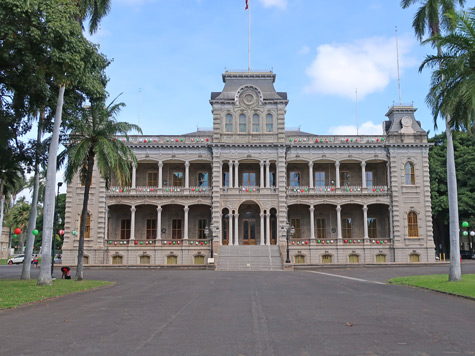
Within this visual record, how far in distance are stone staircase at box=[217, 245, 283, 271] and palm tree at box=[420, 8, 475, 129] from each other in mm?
21651

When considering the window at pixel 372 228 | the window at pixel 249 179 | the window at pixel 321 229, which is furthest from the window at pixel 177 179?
the window at pixel 372 228

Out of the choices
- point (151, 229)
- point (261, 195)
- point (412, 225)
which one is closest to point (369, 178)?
point (412, 225)

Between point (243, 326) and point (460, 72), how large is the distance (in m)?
12.8

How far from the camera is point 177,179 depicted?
148ft

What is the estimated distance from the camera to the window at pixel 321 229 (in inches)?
1750

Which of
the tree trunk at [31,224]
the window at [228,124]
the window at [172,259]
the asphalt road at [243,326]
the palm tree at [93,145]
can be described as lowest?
the asphalt road at [243,326]

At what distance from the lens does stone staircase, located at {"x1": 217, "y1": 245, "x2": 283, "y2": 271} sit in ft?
120

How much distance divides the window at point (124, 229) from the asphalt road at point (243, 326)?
29.6 m

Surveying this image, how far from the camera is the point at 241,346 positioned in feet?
24.7

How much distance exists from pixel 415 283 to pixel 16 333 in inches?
653

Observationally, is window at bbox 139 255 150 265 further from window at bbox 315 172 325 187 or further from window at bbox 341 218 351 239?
window at bbox 341 218 351 239

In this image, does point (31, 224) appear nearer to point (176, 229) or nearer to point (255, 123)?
point (176, 229)

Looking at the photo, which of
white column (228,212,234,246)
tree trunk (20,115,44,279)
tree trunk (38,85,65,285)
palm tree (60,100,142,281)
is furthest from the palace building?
tree trunk (38,85,65,285)

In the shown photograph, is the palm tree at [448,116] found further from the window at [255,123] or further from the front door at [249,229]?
the front door at [249,229]
